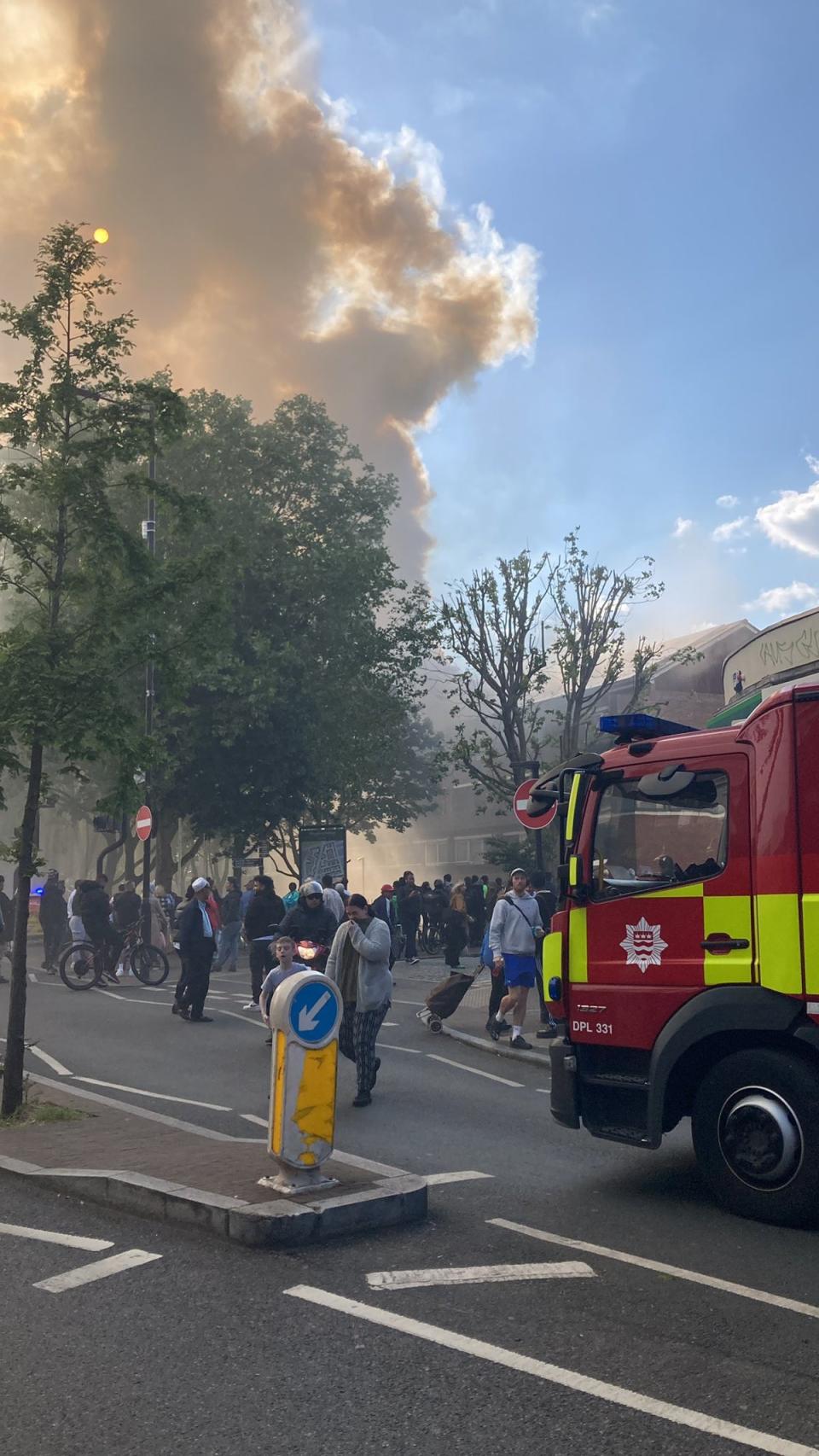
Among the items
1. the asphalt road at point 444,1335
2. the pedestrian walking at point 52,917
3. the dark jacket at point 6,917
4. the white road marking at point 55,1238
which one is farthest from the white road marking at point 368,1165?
the pedestrian walking at point 52,917

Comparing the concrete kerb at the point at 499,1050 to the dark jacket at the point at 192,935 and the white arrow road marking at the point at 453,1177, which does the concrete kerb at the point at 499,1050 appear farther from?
the white arrow road marking at the point at 453,1177

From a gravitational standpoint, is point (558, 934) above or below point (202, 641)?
below

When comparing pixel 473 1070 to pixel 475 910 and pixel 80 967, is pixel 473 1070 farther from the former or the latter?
pixel 475 910

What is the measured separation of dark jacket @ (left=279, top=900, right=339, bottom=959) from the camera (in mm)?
12625

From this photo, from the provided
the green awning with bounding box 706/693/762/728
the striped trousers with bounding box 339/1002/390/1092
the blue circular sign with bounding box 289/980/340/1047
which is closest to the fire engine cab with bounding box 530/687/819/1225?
the blue circular sign with bounding box 289/980/340/1047

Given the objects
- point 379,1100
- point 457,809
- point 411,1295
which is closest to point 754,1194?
point 411,1295

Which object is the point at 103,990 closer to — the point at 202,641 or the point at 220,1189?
the point at 202,641

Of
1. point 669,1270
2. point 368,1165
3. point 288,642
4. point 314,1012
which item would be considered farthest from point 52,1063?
point 288,642

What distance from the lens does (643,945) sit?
6867 millimetres

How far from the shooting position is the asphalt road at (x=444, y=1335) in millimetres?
3752

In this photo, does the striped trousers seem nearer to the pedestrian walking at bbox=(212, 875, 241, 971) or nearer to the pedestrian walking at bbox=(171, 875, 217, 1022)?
the pedestrian walking at bbox=(171, 875, 217, 1022)

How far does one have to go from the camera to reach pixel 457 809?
72000mm

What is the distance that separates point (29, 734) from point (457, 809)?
63851mm

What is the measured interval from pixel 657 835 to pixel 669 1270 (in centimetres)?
234
